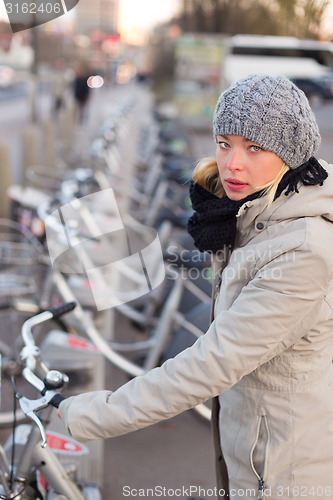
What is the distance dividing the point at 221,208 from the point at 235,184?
82mm

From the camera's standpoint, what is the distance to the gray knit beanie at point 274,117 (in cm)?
151

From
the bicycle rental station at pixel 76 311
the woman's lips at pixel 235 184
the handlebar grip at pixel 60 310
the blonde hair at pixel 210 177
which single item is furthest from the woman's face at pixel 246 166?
the handlebar grip at pixel 60 310

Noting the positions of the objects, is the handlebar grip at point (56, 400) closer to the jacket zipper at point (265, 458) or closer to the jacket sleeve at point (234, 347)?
the jacket sleeve at point (234, 347)

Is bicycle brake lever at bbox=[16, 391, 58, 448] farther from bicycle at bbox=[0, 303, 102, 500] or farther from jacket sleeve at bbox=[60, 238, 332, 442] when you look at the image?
jacket sleeve at bbox=[60, 238, 332, 442]

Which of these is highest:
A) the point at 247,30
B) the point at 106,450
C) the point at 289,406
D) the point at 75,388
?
the point at 289,406

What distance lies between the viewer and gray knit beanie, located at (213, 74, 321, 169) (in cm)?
151

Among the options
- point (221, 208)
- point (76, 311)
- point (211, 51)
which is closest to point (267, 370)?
point (221, 208)

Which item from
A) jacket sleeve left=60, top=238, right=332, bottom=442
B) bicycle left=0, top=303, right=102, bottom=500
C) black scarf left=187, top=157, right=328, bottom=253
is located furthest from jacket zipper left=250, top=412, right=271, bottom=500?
bicycle left=0, top=303, right=102, bottom=500

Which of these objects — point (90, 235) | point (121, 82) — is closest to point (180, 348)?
point (90, 235)

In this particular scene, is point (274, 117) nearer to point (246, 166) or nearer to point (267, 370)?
point (246, 166)

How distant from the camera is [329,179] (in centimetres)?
161

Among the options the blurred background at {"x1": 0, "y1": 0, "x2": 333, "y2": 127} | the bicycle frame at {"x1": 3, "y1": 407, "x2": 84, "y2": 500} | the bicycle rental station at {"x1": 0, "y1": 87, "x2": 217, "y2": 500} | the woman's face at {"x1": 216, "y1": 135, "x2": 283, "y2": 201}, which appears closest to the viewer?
the woman's face at {"x1": 216, "y1": 135, "x2": 283, "y2": 201}

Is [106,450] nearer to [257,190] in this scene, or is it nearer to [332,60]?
[257,190]

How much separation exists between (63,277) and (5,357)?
72 cm
